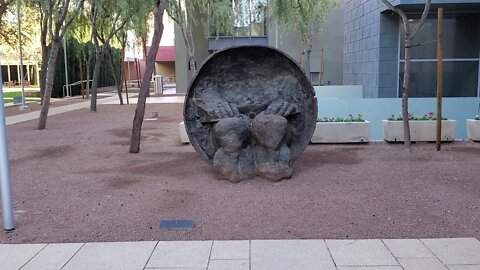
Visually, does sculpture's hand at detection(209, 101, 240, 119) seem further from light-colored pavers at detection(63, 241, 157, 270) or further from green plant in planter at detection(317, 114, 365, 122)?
green plant in planter at detection(317, 114, 365, 122)

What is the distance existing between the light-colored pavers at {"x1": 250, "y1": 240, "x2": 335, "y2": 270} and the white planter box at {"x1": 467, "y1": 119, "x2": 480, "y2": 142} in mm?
7248

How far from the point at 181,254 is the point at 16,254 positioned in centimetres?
160

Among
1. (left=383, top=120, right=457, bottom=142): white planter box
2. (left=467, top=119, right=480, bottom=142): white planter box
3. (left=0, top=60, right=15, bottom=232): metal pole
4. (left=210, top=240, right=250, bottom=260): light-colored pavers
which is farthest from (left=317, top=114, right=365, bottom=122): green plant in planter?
(left=0, top=60, right=15, bottom=232): metal pole

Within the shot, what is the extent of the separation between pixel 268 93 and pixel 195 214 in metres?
2.94

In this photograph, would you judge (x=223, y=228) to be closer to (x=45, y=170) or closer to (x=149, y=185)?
(x=149, y=185)

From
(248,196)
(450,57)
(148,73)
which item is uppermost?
(450,57)

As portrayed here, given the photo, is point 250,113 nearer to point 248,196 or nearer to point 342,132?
point 248,196

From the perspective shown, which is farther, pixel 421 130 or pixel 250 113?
pixel 421 130

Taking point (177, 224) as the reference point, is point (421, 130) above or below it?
above

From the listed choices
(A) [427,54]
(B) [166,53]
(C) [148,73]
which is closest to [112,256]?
(C) [148,73]

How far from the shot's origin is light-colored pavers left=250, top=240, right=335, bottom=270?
4.40 meters

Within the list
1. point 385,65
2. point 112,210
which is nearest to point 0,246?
point 112,210

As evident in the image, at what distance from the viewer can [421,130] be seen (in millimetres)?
10672

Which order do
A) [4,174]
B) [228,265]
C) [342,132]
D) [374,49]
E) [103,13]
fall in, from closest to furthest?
[228,265], [4,174], [342,132], [374,49], [103,13]
